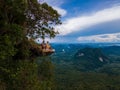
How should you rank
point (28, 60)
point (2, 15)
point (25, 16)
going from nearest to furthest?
point (2, 15) < point (25, 16) < point (28, 60)

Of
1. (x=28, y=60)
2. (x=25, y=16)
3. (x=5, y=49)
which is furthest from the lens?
(x=28, y=60)

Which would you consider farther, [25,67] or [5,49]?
[25,67]

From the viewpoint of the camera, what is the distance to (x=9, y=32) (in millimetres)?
29406

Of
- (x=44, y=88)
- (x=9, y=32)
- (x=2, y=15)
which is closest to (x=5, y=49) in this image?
(x=9, y=32)

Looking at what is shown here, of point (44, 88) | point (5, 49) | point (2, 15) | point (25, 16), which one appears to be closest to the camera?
point (5, 49)

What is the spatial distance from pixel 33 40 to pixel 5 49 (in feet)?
23.1

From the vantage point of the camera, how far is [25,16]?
3325cm

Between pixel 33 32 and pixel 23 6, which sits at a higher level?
pixel 23 6

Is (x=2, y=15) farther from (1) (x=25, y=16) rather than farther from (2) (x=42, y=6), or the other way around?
(2) (x=42, y=6)

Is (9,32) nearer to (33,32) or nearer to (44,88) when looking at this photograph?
(33,32)

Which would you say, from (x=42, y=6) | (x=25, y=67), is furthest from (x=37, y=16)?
(x=25, y=67)

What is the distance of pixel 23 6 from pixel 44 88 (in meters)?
22.9

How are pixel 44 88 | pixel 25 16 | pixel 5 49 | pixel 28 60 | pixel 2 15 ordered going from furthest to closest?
1. pixel 44 88
2. pixel 28 60
3. pixel 25 16
4. pixel 2 15
5. pixel 5 49

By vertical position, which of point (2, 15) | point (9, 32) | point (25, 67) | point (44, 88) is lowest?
point (44, 88)
